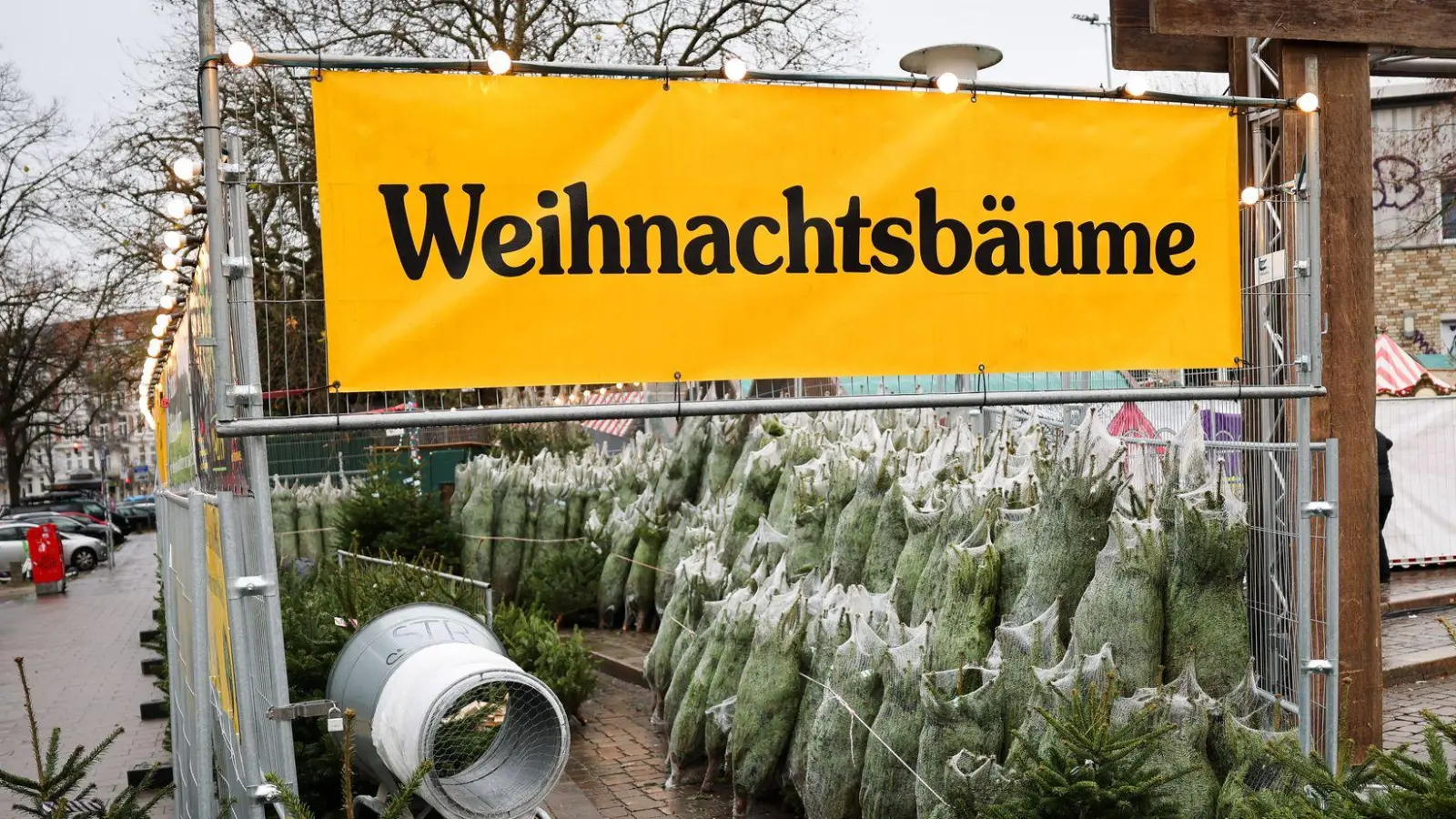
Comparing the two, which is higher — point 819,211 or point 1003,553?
point 819,211

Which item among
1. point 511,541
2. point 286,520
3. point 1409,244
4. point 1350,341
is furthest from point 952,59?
point 1409,244

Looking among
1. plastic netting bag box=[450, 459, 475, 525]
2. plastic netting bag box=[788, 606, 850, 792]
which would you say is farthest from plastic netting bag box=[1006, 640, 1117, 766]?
plastic netting bag box=[450, 459, 475, 525]

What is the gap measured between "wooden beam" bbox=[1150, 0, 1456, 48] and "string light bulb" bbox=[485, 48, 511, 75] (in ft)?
9.58

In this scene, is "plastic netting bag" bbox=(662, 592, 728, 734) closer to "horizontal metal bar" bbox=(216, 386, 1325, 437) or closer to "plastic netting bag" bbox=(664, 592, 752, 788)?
"plastic netting bag" bbox=(664, 592, 752, 788)

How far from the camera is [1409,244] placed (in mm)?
29438

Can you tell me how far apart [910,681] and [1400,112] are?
1202 inches

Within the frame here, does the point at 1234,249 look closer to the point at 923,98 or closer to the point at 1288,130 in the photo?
the point at 1288,130

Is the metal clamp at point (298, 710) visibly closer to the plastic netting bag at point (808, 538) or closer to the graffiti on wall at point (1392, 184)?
the plastic netting bag at point (808, 538)

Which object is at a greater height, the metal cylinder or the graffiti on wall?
the graffiti on wall

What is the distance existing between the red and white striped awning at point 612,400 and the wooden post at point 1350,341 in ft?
32.8

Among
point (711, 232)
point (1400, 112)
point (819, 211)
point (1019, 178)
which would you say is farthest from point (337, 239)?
point (1400, 112)

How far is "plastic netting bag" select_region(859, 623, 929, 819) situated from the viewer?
16.6 ft

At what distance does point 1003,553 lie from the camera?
5.42m

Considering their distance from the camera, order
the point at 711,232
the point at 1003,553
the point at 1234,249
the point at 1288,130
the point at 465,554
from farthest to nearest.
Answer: the point at 465,554
the point at 1003,553
the point at 1288,130
the point at 1234,249
the point at 711,232
